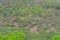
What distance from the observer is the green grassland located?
1012 cm

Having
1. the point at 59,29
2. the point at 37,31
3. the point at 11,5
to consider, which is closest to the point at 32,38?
the point at 37,31

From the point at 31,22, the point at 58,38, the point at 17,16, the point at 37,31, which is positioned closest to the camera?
the point at 58,38

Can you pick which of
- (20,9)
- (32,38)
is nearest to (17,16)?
(20,9)

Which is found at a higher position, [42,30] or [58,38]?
[58,38]

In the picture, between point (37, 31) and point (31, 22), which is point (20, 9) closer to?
point (31, 22)

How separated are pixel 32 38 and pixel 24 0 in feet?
19.2

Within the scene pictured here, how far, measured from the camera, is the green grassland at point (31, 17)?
1012cm

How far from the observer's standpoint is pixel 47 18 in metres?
12.5

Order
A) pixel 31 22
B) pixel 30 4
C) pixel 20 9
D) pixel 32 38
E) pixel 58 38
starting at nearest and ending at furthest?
pixel 58 38 → pixel 32 38 → pixel 31 22 → pixel 20 9 → pixel 30 4

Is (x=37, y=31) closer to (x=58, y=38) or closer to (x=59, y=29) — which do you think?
(x=59, y=29)

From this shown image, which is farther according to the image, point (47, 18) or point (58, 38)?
point (47, 18)

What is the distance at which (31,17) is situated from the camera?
489 inches

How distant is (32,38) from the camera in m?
9.25

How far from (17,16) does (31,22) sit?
1144 mm
